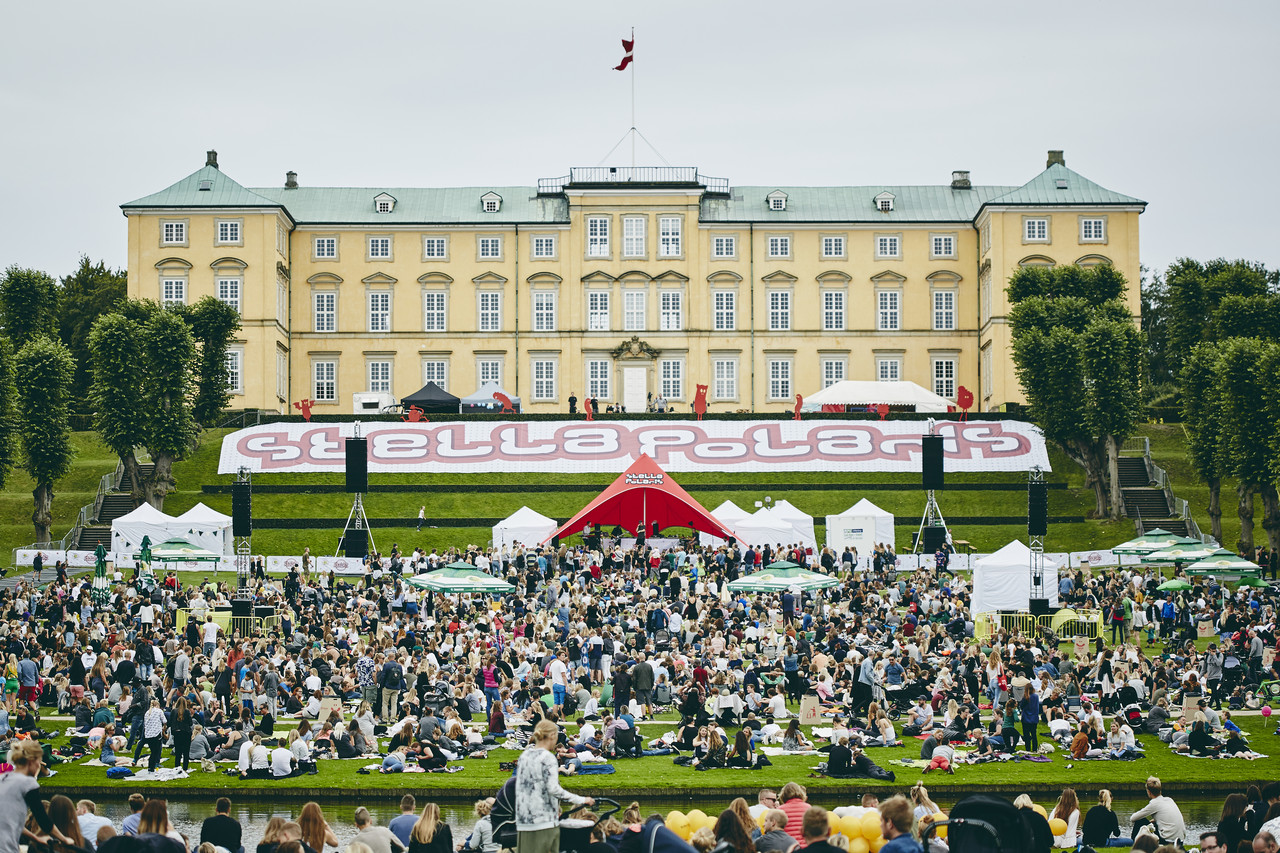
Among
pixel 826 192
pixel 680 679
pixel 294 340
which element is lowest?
pixel 680 679

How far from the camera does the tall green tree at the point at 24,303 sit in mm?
61719

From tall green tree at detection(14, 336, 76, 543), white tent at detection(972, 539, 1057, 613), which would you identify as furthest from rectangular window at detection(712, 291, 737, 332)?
white tent at detection(972, 539, 1057, 613)

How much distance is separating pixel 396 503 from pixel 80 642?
2642 centimetres

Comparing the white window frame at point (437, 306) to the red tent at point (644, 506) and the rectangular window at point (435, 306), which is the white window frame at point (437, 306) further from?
the red tent at point (644, 506)

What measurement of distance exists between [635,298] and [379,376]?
14226 mm

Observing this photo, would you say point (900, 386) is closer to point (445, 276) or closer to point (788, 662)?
point (445, 276)

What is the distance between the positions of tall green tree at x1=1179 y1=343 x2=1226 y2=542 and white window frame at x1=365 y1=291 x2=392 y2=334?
39942 mm

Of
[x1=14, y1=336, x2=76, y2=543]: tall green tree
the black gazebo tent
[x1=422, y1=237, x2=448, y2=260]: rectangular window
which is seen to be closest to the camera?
[x1=14, y1=336, x2=76, y2=543]: tall green tree

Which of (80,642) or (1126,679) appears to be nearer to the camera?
(1126,679)

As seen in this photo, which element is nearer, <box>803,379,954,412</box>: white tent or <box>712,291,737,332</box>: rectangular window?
<box>803,379,954,412</box>: white tent

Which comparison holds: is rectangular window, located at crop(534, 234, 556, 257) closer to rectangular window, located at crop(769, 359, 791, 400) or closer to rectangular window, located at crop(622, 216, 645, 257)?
rectangular window, located at crop(622, 216, 645, 257)

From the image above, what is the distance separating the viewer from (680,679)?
27.2 metres

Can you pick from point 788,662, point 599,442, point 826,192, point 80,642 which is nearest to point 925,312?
point 826,192

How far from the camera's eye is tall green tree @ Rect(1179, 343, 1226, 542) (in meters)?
50.3
